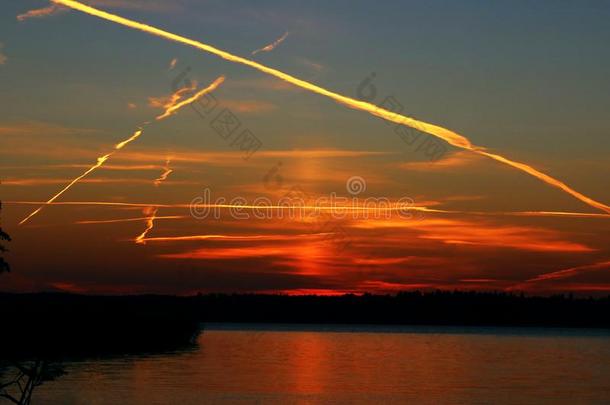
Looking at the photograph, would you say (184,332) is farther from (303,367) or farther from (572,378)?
(572,378)

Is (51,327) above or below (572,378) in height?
above

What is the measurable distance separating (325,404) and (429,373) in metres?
33.8

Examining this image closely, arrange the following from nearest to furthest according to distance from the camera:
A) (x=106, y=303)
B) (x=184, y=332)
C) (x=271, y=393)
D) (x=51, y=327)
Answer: (x=271, y=393) < (x=51, y=327) < (x=106, y=303) < (x=184, y=332)

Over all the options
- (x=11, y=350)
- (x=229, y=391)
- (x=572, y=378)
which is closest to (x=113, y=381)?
(x=229, y=391)

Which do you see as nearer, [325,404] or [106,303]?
[325,404]

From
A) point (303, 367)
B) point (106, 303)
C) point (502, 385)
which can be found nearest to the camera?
point (502, 385)

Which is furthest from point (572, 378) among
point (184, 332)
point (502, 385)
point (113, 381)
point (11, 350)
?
point (184, 332)

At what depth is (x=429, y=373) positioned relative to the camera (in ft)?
308

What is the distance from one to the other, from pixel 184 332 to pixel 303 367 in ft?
134

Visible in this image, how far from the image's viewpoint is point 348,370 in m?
96.2

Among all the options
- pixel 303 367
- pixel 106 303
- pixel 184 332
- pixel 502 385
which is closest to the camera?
pixel 502 385

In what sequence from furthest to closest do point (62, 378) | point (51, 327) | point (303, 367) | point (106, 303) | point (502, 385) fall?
1. point (106, 303)
2. point (303, 367)
3. point (51, 327)
4. point (502, 385)
5. point (62, 378)

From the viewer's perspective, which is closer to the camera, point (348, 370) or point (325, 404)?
point (325, 404)

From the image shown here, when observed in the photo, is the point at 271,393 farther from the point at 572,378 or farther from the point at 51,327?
the point at 572,378
